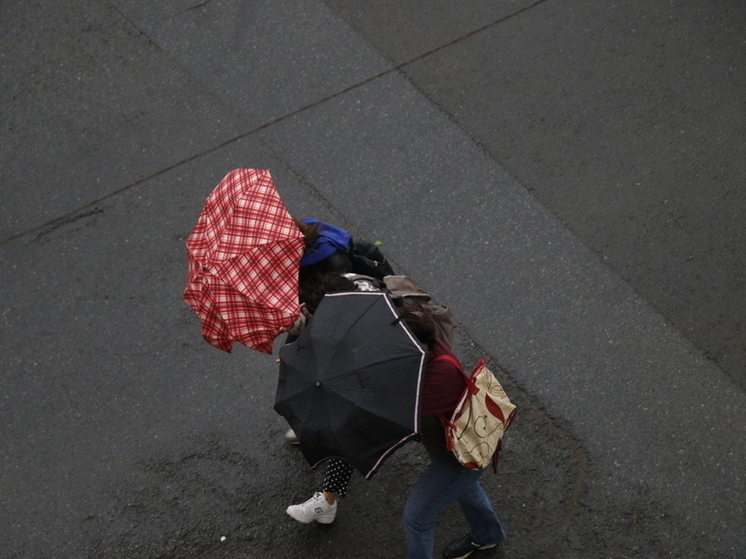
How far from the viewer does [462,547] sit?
4578mm

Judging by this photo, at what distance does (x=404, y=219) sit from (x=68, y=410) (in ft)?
8.33

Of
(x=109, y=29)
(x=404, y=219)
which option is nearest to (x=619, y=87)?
(x=404, y=219)

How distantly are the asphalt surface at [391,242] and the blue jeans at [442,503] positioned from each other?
1.10ft

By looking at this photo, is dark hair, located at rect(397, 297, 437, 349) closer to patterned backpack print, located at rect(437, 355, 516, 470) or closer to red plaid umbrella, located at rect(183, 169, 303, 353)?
patterned backpack print, located at rect(437, 355, 516, 470)

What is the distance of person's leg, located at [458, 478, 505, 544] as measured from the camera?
13.8 ft

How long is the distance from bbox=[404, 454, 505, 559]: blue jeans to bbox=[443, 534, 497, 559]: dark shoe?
2.9 inches

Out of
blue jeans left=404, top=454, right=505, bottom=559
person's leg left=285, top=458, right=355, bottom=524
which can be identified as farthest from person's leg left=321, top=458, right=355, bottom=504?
blue jeans left=404, top=454, right=505, bottom=559

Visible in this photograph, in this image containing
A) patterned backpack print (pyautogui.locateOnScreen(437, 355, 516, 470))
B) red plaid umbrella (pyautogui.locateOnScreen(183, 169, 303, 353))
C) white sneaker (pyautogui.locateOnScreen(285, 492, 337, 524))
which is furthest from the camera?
white sneaker (pyautogui.locateOnScreen(285, 492, 337, 524))

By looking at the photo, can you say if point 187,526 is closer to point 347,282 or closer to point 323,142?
point 347,282

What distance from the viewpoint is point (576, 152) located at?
630 centimetres

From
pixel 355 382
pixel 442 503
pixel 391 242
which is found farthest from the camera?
pixel 391 242

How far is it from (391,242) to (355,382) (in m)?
2.55

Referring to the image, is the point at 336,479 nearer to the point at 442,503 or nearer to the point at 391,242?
the point at 442,503

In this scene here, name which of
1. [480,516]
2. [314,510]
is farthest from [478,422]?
[314,510]
